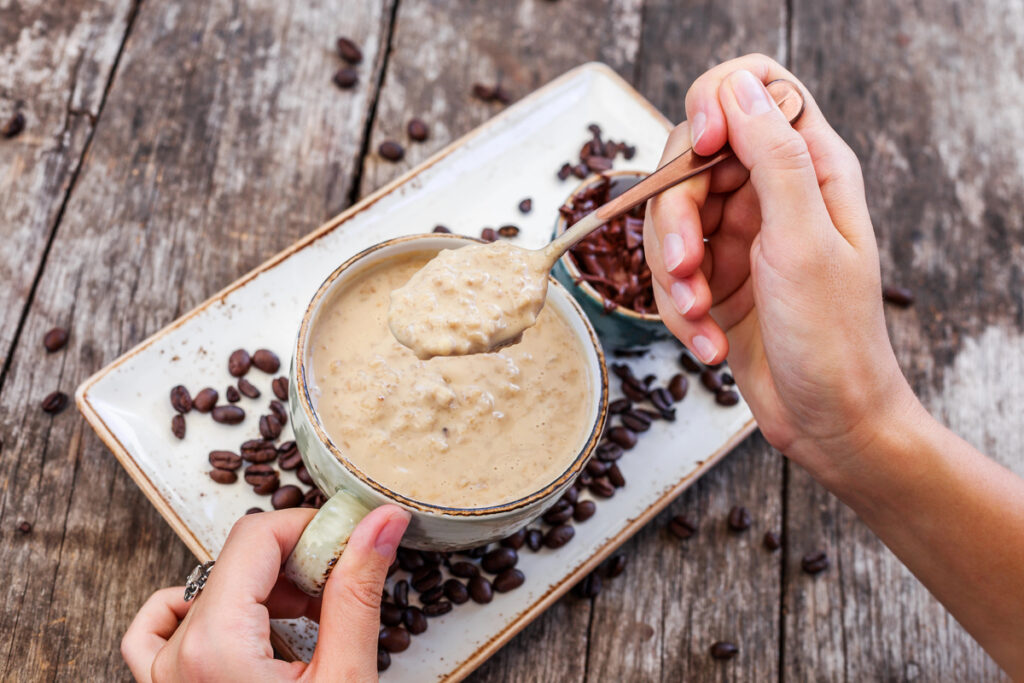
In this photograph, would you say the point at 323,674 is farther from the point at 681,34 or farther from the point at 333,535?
the point at 681,34

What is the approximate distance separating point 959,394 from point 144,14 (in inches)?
101

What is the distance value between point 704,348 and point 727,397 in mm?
403

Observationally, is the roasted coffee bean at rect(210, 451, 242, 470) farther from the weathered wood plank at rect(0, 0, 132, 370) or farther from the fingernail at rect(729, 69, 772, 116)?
the fingernail at rect(729, 69, 772, 116)

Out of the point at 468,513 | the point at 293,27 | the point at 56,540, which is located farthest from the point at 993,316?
the point at 56,540

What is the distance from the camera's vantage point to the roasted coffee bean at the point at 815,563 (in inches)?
82.2

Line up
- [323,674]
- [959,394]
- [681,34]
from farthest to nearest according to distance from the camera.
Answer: [681,34] < [959,394] < [323,674]

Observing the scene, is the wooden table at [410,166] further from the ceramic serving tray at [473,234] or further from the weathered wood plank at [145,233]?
the ceramic serving tray at [473,234]

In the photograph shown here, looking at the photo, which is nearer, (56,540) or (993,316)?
(56,540)

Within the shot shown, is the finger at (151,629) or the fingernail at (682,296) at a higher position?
the fingernail at (682,296)

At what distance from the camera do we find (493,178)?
2199 millimetres

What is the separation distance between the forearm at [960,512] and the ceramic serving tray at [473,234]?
451 mm

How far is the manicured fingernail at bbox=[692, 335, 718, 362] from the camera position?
5.49 feet

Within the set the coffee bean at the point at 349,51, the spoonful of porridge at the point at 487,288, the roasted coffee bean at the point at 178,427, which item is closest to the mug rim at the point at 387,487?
the spoonful of porridge at the point at 487,288

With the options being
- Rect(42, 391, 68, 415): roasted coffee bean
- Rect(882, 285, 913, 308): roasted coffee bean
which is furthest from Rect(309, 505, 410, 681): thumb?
Rect(882, 285, 913, 308): roasted coffee bean
